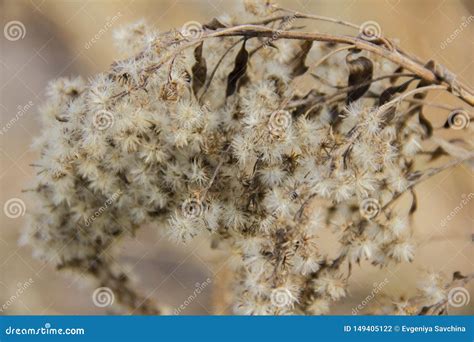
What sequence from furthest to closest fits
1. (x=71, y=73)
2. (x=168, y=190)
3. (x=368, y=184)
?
(x=71, y=73)
(x=168, y=190)
(x=368, y=184)

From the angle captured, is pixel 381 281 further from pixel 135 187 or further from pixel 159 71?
pixel 159 71

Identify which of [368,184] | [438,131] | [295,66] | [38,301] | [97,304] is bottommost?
[38,301]

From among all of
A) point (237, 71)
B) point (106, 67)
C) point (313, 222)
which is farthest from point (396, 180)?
point (106, 67)

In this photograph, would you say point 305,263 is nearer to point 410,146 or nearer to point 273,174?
point 273,174

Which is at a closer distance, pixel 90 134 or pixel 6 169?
pixel 90 134

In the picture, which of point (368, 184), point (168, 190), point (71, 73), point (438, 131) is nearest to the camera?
point (368, 184)

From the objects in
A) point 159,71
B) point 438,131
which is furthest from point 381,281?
point 159,71

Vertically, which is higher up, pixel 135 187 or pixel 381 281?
pixel 381 281
